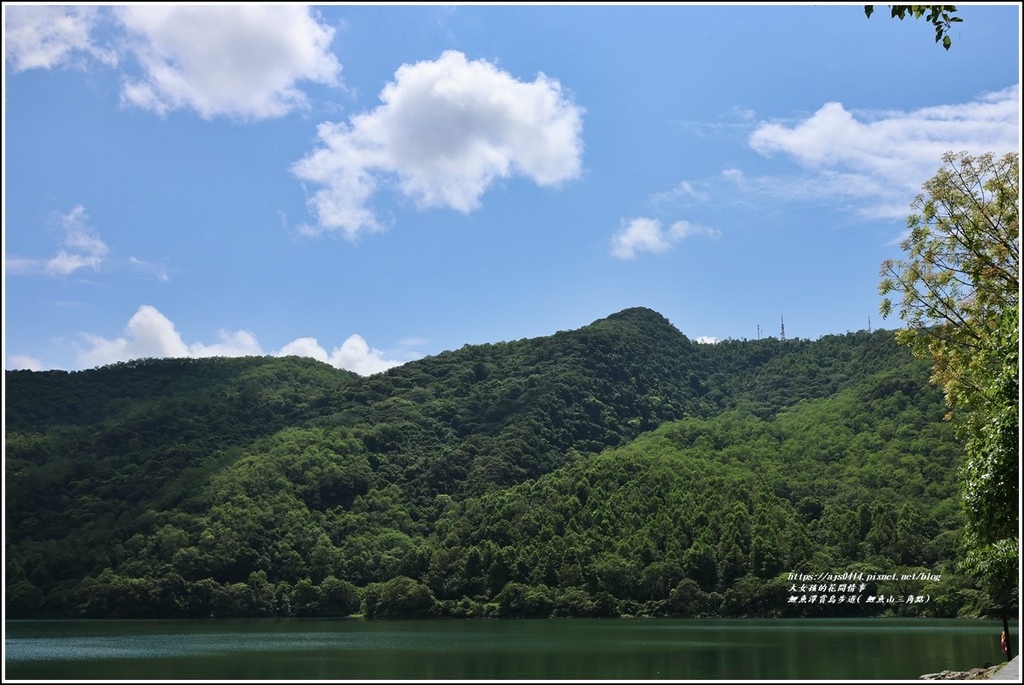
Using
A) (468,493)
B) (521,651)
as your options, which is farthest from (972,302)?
(468,493)

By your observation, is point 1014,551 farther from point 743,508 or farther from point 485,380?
point 485,380

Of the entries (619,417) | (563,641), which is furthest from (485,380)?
(563,641)

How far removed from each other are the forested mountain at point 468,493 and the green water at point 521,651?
9832mm

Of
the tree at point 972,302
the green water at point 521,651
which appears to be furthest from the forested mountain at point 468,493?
the tree at point 972,302

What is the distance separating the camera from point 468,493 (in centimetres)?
8938

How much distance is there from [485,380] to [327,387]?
20130 millimetres

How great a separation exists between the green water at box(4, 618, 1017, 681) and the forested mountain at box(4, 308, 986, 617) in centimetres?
983

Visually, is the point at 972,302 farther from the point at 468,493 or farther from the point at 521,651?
the point at 468,493

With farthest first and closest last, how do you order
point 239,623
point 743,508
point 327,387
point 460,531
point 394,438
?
point 327,387
point 394,438
point 460,531
point 743,508
point 239,623

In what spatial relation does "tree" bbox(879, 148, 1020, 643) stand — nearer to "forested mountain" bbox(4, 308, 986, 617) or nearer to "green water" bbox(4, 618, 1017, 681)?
"green water" bbox(4, 618, 1017, 681)

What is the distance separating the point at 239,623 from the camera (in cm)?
6316

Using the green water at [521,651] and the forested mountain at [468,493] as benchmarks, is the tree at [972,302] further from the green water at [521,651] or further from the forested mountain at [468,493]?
the forested mountain at [468,493]

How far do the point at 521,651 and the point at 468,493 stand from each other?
2108 inches

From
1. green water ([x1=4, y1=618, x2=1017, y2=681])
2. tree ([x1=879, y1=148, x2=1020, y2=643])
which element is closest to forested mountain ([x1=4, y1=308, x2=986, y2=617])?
green water ([x1=4, y1=618, x2=1017, y2=681])
